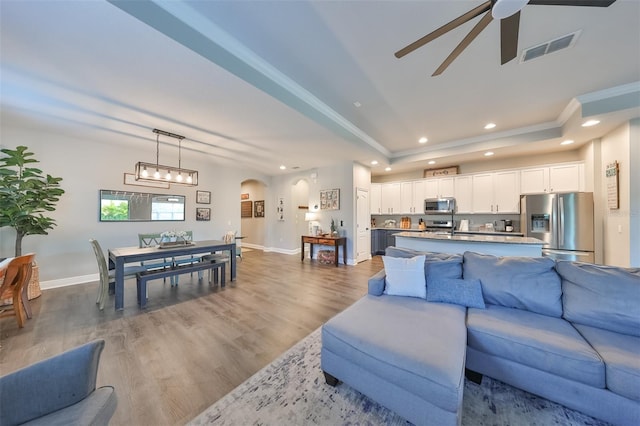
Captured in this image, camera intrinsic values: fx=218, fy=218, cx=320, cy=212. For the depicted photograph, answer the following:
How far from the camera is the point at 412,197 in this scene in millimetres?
6438

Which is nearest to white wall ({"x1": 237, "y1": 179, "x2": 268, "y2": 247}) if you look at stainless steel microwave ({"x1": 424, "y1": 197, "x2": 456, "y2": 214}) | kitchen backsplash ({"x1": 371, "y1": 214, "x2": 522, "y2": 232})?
kitchen backsplash ({"x1": 371, "y1": 214, "x2": 522, "y2": 232})

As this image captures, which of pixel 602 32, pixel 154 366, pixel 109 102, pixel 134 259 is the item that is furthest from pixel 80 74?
pixel 602 32

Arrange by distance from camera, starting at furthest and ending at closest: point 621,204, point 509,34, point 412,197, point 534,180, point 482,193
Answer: point 412,197 → point 482,193 → point 534,180 → point 621,204 → point 509,34

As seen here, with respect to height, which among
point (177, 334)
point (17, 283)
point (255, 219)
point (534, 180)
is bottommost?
point (177, 334)

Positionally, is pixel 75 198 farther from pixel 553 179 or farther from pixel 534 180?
pixel 553 179

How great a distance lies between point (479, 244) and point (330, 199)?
3.64 meters

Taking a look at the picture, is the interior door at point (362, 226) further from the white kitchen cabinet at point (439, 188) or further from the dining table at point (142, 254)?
the dining table at point (142, 254)

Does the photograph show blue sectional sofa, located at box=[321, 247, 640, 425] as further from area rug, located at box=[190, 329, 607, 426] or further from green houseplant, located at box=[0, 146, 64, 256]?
green houseplant, located at box=[0, 146, 64, 256]

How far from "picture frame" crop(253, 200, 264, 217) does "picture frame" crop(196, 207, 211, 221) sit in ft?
7.98

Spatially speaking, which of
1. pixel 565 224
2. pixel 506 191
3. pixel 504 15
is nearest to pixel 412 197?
pixel 506 191

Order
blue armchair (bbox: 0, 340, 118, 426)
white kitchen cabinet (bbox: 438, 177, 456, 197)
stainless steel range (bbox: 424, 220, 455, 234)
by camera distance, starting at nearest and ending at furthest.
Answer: blue armchair (bbox: 0, 340, 118, 426) → white kitchen cabinet (bbox: 438, 177, 456, 197) → stainless steel range (bbox: 424, 220, 455, 234)

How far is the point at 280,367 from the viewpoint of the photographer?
182cm

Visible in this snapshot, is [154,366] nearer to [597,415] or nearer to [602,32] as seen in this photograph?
[597,415]

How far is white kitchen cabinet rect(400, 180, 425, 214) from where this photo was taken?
6312 millimetres
